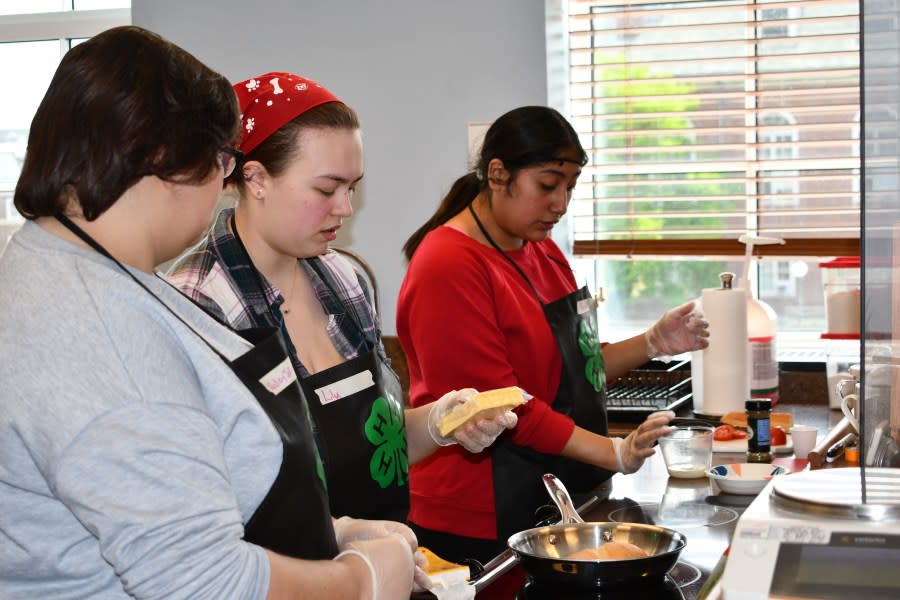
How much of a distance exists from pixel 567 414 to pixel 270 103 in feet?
3.51

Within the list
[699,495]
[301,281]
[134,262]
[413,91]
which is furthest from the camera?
[413,91]

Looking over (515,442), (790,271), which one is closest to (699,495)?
(515,442)

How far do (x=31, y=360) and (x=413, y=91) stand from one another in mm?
2600

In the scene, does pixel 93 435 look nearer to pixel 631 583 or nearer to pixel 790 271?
pixel 631 583

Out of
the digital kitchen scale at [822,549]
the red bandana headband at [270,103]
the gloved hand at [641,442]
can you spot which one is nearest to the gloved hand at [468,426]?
the gloved hand at [641,442]

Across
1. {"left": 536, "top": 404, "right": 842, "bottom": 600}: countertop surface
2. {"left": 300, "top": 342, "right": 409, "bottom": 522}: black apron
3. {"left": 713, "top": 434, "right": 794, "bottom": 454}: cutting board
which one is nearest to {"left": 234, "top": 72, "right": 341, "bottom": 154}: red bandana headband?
{"left": 300, "top": 342, "right": 409, "bottom": 522}: black apron

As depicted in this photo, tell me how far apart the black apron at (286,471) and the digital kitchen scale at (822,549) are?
456 mm

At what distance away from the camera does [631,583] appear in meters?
1.38

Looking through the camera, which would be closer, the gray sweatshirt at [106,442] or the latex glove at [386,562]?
the gray sweatshirt at [106,442]

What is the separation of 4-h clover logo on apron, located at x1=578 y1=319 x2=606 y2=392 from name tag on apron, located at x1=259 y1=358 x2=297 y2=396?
1.31 metres

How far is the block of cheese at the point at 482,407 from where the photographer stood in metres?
1.84

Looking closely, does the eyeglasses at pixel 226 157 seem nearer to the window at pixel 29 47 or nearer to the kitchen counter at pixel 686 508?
the kitchen counter at pixel 686 508

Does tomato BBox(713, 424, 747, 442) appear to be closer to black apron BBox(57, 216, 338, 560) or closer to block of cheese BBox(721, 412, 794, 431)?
block of cheese BBox(721, 412, 794, 431)

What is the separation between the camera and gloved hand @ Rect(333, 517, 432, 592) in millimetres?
1377
